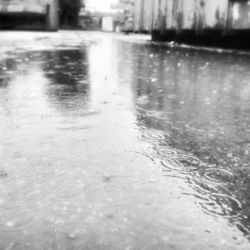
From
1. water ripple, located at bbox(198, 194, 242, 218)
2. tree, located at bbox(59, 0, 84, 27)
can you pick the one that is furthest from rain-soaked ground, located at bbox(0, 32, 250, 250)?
tree, located at bbox(59, 0, 84, 27)

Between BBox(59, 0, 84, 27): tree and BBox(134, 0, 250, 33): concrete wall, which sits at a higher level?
BBox(59, 0, 84, 27): tree

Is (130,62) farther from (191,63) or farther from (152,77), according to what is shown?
(152,77)

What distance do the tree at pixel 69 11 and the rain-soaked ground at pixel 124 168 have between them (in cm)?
3212

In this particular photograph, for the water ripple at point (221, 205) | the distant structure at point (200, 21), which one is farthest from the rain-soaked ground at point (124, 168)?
the distant structure at point (200, 21)

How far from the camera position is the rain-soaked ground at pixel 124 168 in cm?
156


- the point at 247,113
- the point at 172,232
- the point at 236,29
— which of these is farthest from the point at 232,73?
the point at 172,232

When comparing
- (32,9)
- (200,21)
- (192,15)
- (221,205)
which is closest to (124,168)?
(221,205)

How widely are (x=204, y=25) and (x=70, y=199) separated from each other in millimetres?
9481

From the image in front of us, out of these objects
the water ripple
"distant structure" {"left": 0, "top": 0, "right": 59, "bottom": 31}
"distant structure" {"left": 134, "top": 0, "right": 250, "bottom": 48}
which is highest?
"distant structure" {"left": 0, "top": 0, "right": 59, "bottom": 31}

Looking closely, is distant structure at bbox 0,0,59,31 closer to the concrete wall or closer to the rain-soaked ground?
the concrete wall

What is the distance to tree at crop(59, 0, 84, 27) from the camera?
1366 inches

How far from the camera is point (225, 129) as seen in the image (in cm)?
301

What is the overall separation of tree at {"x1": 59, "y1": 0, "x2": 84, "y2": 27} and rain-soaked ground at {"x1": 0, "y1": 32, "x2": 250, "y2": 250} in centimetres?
3212

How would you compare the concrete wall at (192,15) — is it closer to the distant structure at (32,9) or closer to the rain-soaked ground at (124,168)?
the rain-soaked ground at (124,168)
